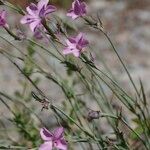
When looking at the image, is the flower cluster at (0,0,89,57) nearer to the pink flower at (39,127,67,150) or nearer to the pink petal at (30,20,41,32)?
the pink petal at (30,20,41,32)

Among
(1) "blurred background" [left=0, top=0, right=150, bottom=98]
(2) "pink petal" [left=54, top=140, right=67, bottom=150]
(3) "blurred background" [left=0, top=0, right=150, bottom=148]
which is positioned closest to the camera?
(2) "pink petal" [left=54, top=140, right=67, bottom=150]

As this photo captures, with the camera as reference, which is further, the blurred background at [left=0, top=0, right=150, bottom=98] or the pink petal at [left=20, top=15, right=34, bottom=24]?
the blurred background at [left=0, top=0, right=150, bottom=98]

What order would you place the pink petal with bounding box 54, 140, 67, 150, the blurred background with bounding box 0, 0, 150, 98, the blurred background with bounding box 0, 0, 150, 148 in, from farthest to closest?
the blurred background with bounding box 0, 0, 150, 98
the blurred background with bounding box 0, 0, 150, 148
the pink petal with bounding box 54, 140, 67, 150

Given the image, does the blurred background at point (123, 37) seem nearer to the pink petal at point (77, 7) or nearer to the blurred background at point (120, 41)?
the blurred background at point (120, 41)

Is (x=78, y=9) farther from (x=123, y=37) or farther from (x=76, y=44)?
(x=123, y=37)

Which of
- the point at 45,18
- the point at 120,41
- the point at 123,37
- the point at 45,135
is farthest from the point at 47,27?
the point at 123,37

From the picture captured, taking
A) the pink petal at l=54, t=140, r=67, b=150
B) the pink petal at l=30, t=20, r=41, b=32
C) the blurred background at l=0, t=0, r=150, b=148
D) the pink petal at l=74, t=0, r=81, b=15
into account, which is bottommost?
the pink petal at l=54, t=140, r=67, b=150

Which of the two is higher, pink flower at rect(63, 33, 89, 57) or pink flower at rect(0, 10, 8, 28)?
pink flower at rect(0, 10, 8, 28)

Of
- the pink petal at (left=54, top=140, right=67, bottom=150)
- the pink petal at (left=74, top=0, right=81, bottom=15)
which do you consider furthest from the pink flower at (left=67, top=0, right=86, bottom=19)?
the pink petal at (left=54, top=140, right=67, bottom=150)
